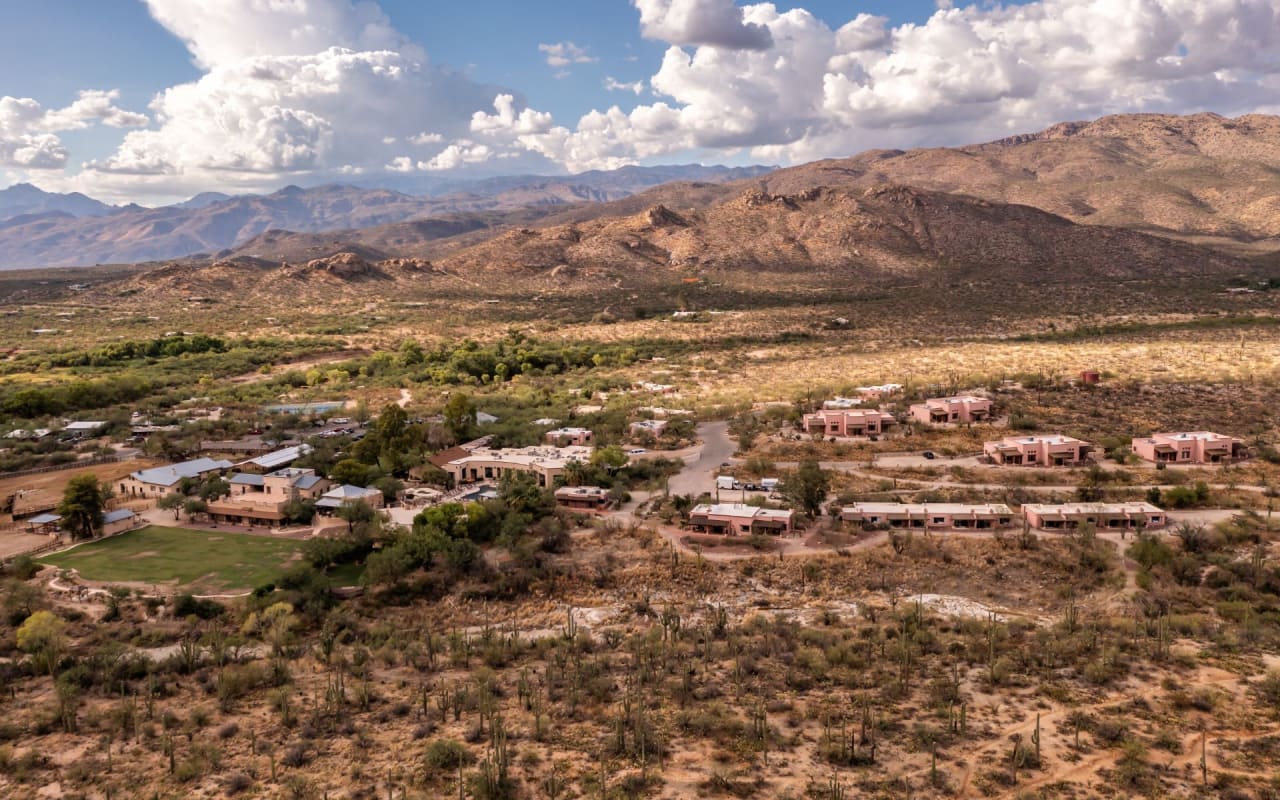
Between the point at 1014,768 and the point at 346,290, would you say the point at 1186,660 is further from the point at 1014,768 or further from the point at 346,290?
the point at 346,290

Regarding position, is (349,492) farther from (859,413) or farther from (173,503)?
(859,413)

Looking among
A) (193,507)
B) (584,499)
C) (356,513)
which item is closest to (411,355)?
(193,507)

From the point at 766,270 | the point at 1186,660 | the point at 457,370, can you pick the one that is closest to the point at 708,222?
the point at 766,270

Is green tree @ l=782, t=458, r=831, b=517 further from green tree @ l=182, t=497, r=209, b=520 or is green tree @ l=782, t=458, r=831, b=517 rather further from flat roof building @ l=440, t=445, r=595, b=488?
green tree @ l=182, t=497, r=209, b=520

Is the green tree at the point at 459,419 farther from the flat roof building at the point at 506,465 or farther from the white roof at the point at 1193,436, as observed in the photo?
the white roof at the point at 1193,436

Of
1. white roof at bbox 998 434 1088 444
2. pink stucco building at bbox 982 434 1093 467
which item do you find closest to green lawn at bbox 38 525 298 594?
pink stucco building at bbox 982 434 1093 467
